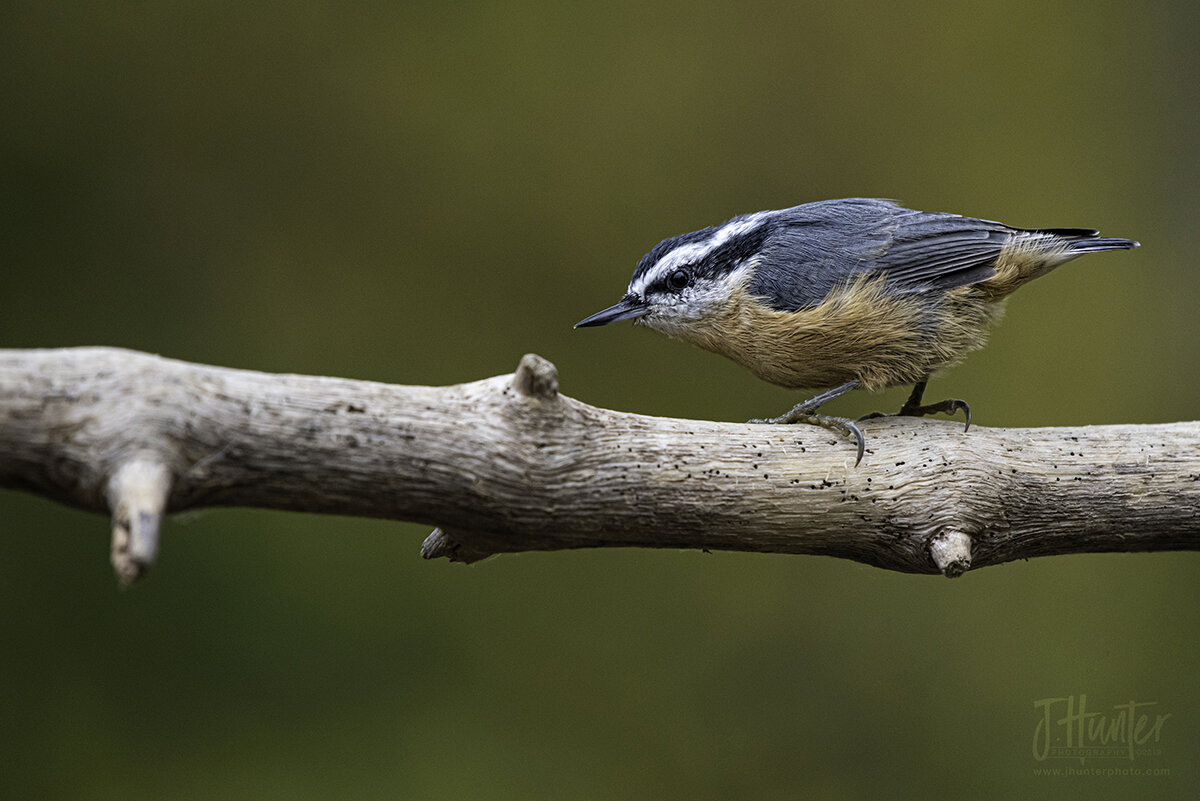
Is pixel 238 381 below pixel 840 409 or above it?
below

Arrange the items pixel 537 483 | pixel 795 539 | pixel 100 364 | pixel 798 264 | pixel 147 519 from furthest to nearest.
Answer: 1. pixel 798 264
2. pixel 795 539
3. pixel 537 483
4. pixel 100 364
5. pixel 147 519

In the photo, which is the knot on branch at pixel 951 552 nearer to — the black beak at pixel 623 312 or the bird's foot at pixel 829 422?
the bird's foot at pixel 829 422

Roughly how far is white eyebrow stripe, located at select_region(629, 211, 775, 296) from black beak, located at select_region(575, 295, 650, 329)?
3 cm

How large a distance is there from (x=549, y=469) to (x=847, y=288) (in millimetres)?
759

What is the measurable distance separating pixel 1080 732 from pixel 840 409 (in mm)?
1092

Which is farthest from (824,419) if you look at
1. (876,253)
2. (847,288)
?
(876,253)

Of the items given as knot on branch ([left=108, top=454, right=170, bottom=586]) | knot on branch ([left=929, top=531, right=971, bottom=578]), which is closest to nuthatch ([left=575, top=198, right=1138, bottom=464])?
knot on branch ([left=929, top=531, right=971, bottom=578])

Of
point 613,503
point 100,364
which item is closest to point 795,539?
point 613,503

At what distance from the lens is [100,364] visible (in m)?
1.32

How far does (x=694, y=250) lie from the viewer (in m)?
2.04

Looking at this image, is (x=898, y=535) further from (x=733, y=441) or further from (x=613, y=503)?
(x=613, y=503)

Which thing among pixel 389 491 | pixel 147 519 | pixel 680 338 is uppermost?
pixel 680 338

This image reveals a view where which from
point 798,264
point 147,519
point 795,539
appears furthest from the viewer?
point 798,264

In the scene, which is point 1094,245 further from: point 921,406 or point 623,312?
point 623,312
